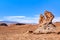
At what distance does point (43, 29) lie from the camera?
28.0 metres

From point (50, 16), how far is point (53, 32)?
99.4 inches

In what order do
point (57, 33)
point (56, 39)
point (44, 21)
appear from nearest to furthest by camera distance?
point (56, 39)
point (57, 33)
point (44, 21)

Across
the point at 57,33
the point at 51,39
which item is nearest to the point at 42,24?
the point at 57,33

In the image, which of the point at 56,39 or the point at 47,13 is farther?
the point at 47,13

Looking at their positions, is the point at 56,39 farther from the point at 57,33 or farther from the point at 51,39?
the point at 57,33

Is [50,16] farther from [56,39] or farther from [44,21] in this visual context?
[56,39]

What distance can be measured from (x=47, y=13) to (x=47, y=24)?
1600mm

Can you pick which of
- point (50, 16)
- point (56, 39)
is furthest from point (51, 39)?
point (50, 16)

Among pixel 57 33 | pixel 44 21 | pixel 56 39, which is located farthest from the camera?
pixel 44 21

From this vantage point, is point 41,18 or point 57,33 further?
point 41,18

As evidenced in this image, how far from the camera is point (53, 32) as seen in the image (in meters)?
27.2

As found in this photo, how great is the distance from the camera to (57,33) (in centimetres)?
2695

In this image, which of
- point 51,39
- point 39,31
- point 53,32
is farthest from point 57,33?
point 51,39

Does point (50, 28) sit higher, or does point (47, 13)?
point (47, 13)
